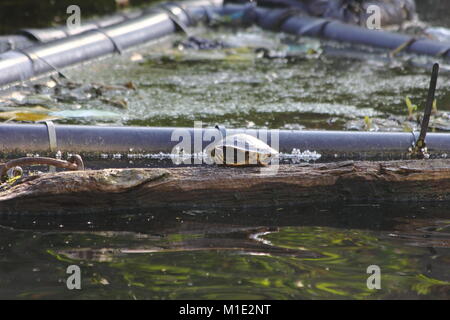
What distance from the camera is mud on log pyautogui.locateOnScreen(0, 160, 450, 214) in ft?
11.8

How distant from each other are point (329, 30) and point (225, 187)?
20.1 ft

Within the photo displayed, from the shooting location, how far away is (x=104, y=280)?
3.05m

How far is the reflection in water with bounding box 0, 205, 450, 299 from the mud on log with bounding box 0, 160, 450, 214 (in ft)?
0.20

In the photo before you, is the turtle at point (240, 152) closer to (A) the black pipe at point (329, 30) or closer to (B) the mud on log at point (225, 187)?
(B) the mud on log at point (225, 187)

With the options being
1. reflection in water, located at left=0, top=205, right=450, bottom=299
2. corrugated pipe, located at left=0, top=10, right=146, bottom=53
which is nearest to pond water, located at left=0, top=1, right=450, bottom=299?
reflection in water, located at left=0, top=205, right=450, bottom=299

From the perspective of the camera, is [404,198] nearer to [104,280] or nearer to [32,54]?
[104,280]

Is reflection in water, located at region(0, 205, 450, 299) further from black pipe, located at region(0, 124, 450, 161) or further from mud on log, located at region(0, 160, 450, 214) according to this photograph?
black pipe, located at region(0, 124, 450, 161)

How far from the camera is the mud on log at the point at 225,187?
3582 mm

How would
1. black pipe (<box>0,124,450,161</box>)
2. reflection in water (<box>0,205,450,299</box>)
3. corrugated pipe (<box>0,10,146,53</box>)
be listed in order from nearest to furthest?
reflection in water (<box>0,205,450,299</box>)
black pipe (<box>0,124,450,161</box>)
corrugated pipe (<box>0,10,146,53</box>)

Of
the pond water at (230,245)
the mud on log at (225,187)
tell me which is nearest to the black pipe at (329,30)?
the pond water at (230,245)

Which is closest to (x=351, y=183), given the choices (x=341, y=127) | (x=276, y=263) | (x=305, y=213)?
(x=305, y=213)

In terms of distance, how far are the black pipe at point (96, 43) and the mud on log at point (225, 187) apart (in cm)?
320

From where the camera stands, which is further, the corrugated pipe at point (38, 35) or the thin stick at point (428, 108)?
the corrugated pipe at point (38, 35)
